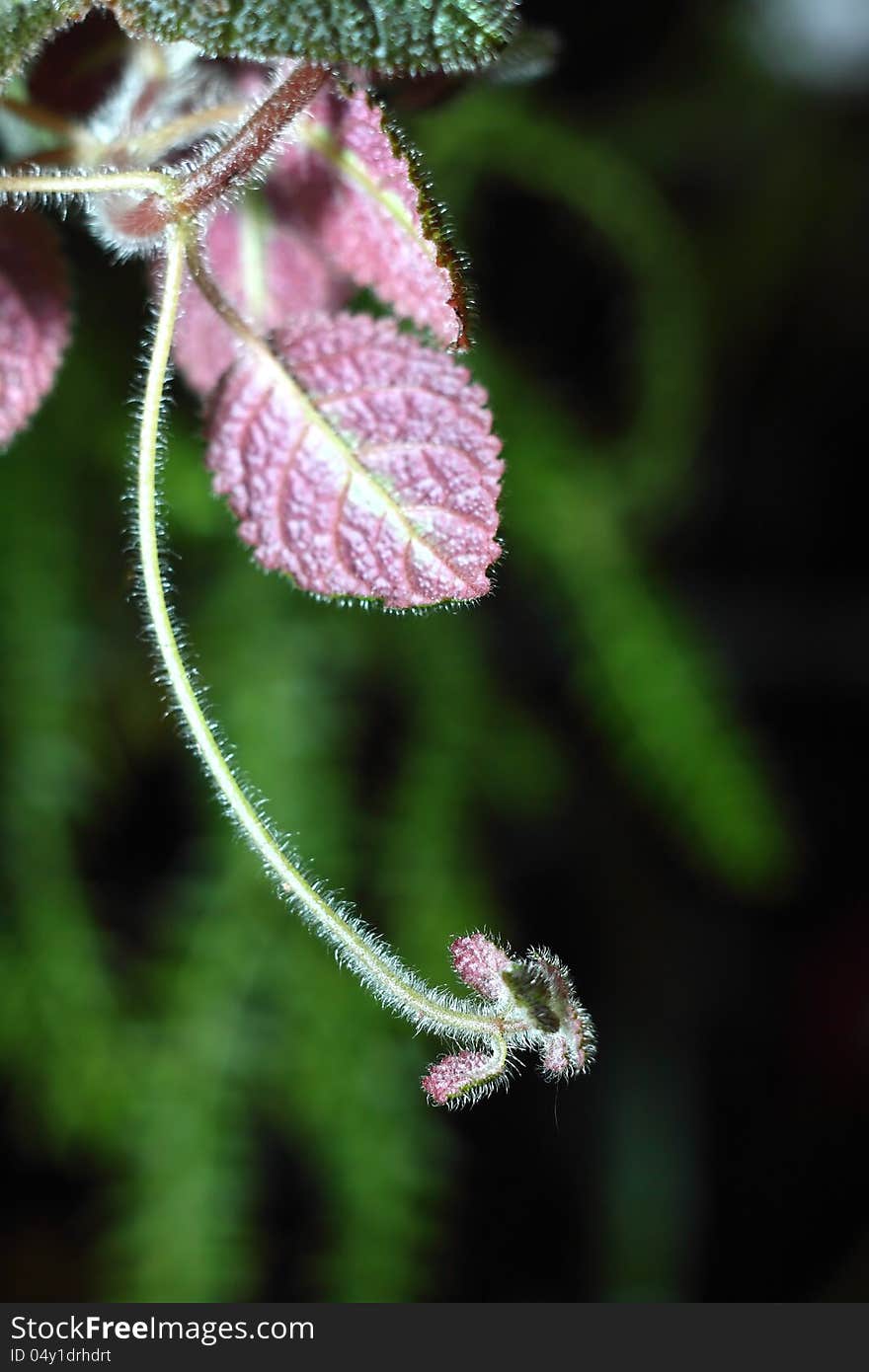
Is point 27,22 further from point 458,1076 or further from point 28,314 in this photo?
point 458,1076

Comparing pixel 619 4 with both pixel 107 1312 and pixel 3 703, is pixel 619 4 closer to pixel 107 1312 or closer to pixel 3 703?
pixel 3 703

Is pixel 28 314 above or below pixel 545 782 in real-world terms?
above

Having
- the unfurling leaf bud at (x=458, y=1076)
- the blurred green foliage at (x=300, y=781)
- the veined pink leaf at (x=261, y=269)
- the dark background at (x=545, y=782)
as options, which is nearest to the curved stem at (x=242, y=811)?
the unfurling leaf bud at (x=458, y=1076)

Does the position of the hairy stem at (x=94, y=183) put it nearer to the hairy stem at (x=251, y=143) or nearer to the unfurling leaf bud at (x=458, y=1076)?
the hairy stem at (x=251, y=143)

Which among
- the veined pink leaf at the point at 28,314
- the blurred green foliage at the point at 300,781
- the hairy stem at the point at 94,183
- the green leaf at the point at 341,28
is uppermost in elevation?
the green leaf at the point at 341,28

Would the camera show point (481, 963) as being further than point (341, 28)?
Yes

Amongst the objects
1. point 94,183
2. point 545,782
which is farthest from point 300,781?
point 94,183

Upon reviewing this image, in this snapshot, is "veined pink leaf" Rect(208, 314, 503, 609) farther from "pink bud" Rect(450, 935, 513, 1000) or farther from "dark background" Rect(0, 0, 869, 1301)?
"dark background" Rect(0, 0, 869, 1301)
